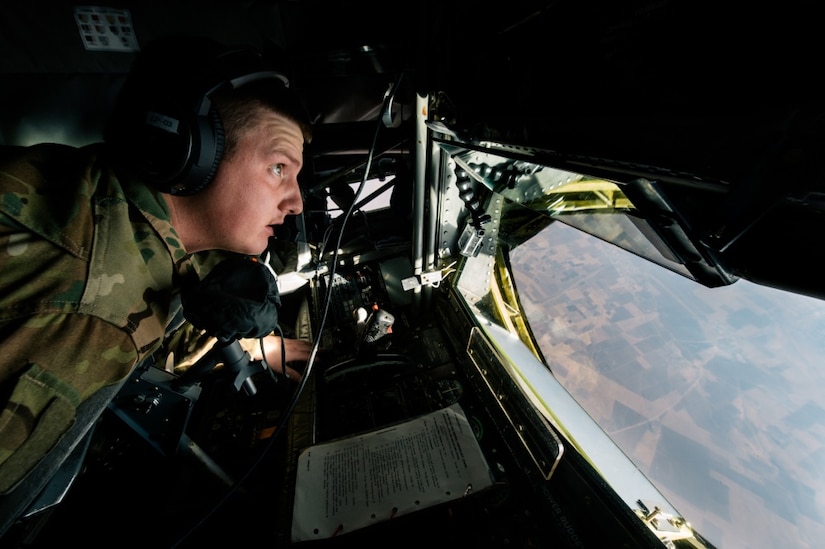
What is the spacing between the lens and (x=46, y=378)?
1.99ft

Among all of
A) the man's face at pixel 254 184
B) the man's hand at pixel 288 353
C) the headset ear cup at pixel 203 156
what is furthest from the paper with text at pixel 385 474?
the headset ear cup at pixel 203 156

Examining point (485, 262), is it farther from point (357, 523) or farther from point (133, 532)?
point (133, 532)

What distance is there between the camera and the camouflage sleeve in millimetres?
569

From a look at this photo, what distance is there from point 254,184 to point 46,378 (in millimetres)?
658

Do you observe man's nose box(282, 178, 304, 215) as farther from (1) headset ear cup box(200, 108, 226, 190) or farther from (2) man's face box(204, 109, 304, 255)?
(1) headset ear cup box(200, 108, 226, 190)

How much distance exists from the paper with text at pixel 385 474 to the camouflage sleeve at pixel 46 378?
572 millimetres

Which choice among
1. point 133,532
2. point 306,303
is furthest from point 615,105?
point 306,303

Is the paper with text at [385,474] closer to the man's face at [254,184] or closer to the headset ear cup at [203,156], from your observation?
the man's face at [254,184]

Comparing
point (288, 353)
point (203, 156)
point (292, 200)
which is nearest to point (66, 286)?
point (203, 156)

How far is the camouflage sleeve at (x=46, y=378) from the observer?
0.57 metres

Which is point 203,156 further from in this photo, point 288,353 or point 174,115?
point 288,353

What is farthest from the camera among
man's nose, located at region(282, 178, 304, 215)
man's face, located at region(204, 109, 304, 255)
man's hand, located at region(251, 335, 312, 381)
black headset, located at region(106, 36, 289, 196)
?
man's hand, located at region(251, 335, 312, 381)

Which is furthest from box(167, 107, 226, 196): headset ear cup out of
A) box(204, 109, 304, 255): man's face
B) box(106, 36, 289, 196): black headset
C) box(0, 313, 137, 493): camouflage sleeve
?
box(0, 313, 137, 493): camouflage sleeve

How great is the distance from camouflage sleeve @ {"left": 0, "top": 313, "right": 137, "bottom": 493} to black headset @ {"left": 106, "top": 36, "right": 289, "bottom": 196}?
388mm
